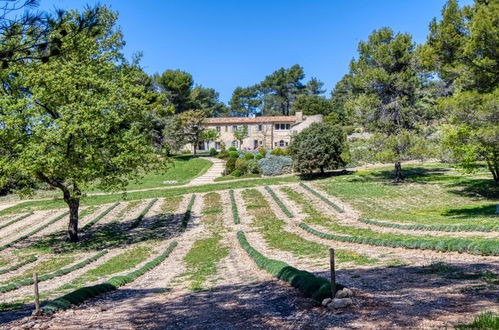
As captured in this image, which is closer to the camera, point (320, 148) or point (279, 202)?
point (279, 202)

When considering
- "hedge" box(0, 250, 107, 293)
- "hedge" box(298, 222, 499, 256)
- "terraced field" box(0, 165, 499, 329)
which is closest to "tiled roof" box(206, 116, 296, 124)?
"terraced field" box(0, 165, 499, 329)

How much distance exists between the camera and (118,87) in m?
21.3

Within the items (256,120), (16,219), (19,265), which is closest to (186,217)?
(19,265)

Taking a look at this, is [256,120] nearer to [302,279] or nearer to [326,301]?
[302,279]

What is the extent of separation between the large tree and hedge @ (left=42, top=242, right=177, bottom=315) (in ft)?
21.1

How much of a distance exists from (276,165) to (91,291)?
3717 cm

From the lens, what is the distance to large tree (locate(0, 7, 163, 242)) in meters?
18.2

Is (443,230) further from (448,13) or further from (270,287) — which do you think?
(448,13)

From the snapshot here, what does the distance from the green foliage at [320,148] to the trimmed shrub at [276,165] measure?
15.8ft

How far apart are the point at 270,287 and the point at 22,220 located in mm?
25439

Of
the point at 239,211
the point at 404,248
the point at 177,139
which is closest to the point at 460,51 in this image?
the point at 404,248

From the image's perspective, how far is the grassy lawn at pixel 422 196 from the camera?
21.5 meters

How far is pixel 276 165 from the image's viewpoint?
4681 cm

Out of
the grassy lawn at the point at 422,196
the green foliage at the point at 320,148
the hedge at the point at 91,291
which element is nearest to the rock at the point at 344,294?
the hedge at the point at 91,291
